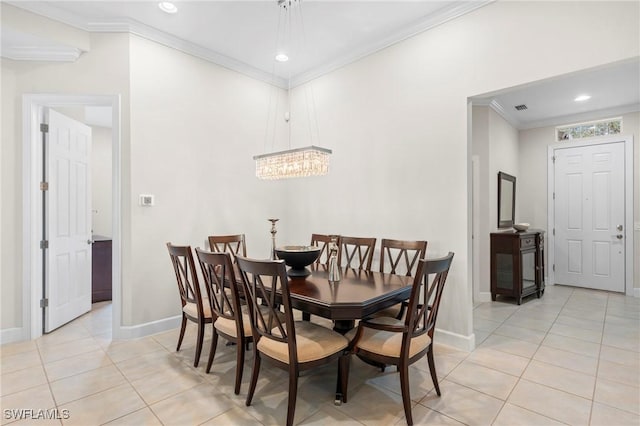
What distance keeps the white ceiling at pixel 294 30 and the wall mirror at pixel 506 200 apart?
1266 millimetres

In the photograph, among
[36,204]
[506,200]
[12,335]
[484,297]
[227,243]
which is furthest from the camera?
[506,200]

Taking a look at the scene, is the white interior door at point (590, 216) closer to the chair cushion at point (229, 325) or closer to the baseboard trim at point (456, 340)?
the baseboard trim at point (456, 340)

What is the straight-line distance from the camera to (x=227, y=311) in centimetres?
257

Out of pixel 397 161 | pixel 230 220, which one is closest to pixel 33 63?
pixel 230 220

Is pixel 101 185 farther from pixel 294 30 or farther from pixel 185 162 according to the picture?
pixel 294 30

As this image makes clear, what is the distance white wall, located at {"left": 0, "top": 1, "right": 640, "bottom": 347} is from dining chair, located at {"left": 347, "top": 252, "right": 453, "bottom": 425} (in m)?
1.10

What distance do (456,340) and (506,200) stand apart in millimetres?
3149

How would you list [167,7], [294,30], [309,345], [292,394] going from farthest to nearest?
[294,30] → [167,7] → [309,345] → [292,394]

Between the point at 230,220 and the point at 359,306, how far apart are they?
2.63 meters

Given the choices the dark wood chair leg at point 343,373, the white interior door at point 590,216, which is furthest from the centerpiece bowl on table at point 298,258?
the white interior door at point 590,216

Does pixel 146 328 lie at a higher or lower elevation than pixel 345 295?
lower

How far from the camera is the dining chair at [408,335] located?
73.6 inches

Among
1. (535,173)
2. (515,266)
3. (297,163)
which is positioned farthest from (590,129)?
(297,163)

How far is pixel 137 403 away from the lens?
2.13 meters
